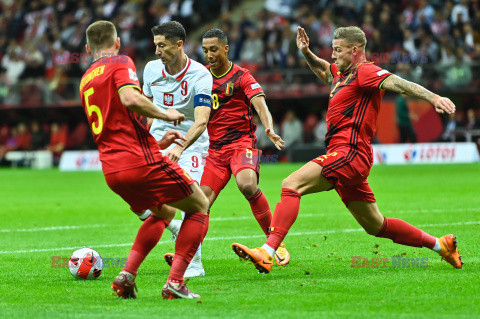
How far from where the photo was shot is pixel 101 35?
6191mm

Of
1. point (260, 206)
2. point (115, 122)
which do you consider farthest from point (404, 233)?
point (115, 122)

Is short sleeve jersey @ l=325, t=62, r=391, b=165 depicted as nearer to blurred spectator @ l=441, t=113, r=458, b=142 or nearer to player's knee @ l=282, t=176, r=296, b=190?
player's knee @ l=282, t=176, r=296, b=190

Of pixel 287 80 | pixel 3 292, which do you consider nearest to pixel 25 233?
pixel 3 292

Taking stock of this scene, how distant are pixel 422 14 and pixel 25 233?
56.9ft

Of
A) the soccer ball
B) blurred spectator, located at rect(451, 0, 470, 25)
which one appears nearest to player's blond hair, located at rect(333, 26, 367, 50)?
the soccer ball

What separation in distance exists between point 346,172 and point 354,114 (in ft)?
1.90

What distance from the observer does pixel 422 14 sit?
25359mm

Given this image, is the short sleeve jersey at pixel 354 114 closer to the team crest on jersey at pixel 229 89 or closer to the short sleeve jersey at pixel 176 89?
the short sleeve jersey at pixel 176 89

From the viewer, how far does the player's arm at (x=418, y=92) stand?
6445 millimetres

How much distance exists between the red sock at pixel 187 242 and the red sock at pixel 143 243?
0.65 ft

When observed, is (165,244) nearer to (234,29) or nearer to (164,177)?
(164,177)

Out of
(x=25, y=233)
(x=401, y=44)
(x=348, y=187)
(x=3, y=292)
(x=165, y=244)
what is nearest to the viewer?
(x=3, y=292)

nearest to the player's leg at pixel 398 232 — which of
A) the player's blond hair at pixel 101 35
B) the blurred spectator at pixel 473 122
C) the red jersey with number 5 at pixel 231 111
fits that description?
the red jersey with number 5 at pixel 231 111

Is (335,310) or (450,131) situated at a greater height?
(335,310)
